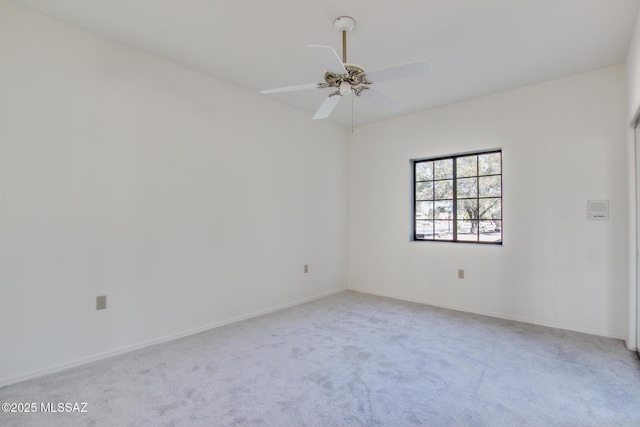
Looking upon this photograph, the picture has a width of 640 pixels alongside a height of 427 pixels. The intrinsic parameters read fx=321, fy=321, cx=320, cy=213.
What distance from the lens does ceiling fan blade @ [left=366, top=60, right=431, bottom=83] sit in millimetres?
1942

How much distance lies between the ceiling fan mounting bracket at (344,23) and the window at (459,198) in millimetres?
2503

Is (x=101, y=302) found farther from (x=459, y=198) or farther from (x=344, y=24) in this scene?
(x=459, y=198)

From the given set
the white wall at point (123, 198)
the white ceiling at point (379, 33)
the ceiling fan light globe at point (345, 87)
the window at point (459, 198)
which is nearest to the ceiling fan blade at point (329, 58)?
the ceiling fan light globe at point (345, 87)

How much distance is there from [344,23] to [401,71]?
683 millimetres

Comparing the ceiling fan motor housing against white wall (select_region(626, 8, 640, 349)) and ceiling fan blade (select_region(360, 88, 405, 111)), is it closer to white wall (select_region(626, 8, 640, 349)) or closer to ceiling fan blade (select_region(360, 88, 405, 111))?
ceiling fan blade (select_region(360, 88, 405, 111))

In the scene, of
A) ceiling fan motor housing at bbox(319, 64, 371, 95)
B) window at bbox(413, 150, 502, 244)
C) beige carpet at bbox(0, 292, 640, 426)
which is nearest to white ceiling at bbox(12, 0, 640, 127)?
A: ceiling fan motor housing at bbox(319, 64, 371, 95)

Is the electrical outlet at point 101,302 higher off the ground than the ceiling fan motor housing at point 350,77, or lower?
lower

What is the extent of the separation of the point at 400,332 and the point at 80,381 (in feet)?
8.86

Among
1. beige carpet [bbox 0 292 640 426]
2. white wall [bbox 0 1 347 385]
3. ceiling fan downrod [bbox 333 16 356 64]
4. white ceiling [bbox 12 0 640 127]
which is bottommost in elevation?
beige carpet [bbox 0 292 640 426]

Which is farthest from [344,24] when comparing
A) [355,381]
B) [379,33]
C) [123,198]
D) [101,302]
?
[101,302]

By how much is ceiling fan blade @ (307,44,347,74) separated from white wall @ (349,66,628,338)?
8.54ft

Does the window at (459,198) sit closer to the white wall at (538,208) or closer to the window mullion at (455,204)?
the window mullion at (455,204)

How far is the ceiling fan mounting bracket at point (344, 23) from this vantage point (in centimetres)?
233

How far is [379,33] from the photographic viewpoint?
2.54 m
